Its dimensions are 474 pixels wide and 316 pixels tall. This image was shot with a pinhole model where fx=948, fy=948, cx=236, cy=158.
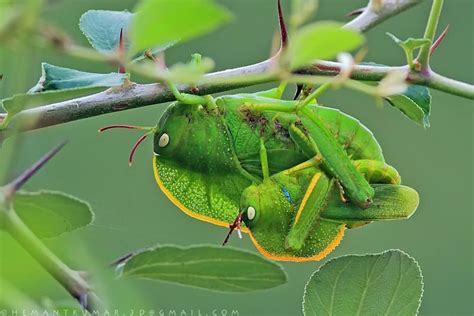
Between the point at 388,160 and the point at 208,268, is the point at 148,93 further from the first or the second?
the point at 388,160

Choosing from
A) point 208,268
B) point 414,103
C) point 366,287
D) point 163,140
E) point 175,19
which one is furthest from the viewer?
point 163,140

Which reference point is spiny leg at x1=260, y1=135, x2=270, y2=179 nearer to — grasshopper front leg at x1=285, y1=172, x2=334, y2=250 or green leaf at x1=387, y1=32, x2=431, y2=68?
grasshopper front leg at x1=285, y1=172, x2=334, y2=250

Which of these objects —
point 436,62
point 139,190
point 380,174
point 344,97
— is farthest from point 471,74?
point 380,174

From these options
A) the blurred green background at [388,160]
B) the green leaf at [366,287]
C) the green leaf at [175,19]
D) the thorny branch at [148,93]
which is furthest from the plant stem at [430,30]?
the blurred green background at [388,160]

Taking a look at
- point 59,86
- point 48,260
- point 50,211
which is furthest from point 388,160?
point 48,260

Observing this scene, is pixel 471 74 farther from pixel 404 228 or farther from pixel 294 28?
pixel 294 28
